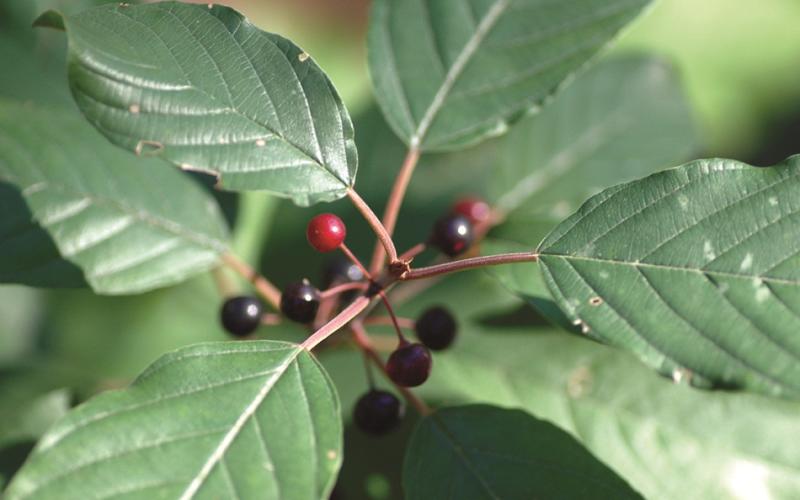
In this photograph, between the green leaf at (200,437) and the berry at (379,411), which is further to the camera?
the berry at (379,411)

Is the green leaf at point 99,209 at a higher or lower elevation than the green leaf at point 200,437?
lower

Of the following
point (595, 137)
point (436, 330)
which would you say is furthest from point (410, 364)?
point (595, 137)

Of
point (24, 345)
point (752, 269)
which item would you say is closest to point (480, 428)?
point (752, 269)

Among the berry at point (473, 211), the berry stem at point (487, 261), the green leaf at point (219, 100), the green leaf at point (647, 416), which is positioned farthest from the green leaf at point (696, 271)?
the berry at point (473, 211)

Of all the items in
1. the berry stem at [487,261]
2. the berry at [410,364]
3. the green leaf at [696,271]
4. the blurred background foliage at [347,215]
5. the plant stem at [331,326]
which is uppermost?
the green leaf at [696,271]

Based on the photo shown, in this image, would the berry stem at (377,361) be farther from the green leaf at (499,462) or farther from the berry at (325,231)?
the berry at (325,231)

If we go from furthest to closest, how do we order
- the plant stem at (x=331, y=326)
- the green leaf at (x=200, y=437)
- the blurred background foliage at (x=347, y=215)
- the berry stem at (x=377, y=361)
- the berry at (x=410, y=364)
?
the blurred background foliage at (x=347, y=215) < the berry stem at (x=377, y=361) < the berry at (x=410, y=364) < the plant stem at (x=331, y=326) < the green leaf at (x=200, y=437)

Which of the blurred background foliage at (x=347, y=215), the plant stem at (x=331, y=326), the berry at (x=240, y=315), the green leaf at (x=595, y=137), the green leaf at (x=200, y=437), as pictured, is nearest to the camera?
the green leaf at (x=200, y=437)
